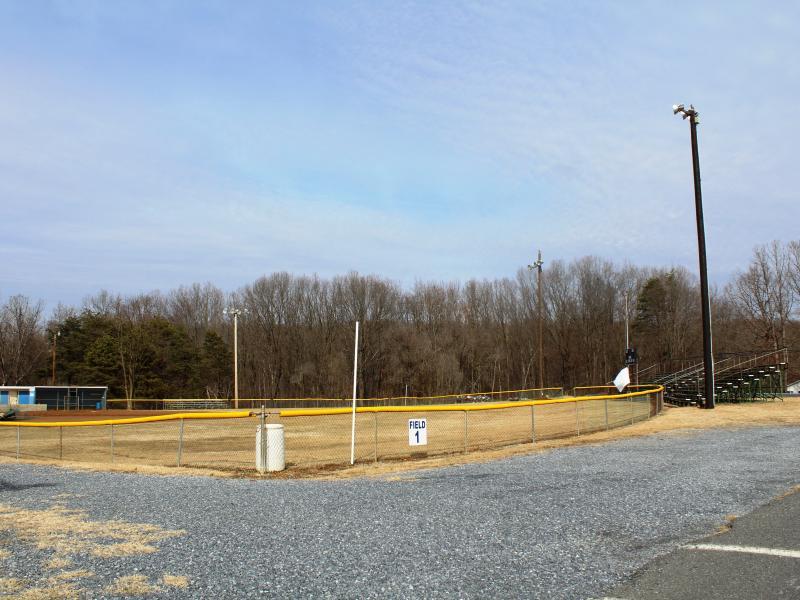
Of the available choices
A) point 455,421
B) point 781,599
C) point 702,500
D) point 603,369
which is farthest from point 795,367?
point 781,599

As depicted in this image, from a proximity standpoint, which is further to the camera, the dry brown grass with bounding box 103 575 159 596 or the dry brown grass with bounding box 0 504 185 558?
the dry brown grass with bounding box 0 504 185 558

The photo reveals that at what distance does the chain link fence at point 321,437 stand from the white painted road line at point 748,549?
932cm

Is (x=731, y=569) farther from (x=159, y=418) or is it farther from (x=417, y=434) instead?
(x=159, y=418)

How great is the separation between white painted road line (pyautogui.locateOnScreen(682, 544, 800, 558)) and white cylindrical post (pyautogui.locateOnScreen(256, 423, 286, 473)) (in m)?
9.65

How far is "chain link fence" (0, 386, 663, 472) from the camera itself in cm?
1675

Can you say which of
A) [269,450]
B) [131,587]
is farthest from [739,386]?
[131,587]

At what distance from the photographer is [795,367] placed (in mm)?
62469

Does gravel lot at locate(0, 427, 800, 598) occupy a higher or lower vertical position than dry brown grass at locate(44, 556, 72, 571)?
lower

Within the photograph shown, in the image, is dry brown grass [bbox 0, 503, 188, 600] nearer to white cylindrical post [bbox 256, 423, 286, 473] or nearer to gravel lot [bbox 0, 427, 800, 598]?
gravel lot [bbox 0, 427, 800, 598]

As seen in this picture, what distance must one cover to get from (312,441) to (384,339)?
6167cm

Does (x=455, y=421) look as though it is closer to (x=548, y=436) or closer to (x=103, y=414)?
(x=548, y=436)

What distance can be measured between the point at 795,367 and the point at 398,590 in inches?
2728

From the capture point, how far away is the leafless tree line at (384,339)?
77.9 m

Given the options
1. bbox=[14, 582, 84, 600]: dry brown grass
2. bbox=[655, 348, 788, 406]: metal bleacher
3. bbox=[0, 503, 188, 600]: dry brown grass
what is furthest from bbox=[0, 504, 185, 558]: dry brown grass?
bbox=[655, 348, 788, 406]: metal bleacher
